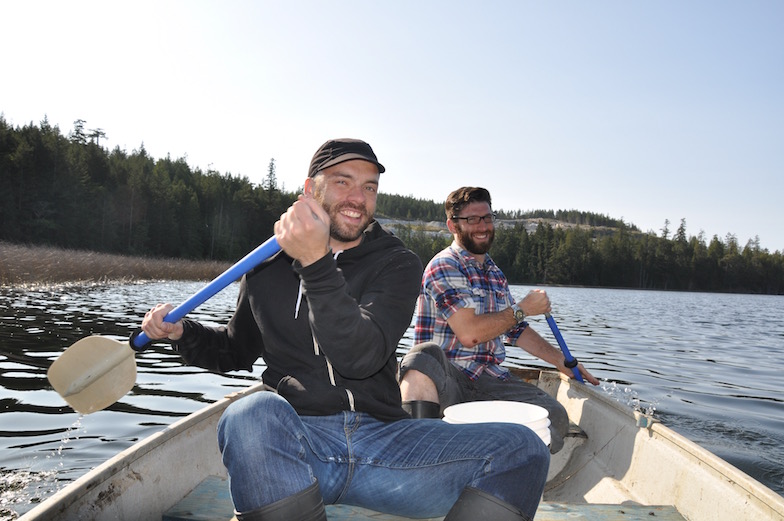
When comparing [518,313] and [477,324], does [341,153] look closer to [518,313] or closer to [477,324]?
[477,324]

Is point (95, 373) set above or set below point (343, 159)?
below

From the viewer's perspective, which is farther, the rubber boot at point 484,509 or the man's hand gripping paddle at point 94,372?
the man's hand gripping paddle at point 94,372

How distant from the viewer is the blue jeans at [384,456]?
6.13 ft

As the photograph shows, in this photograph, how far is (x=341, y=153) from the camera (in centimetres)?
247

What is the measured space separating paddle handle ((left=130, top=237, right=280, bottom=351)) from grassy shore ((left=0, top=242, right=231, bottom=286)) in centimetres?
1863

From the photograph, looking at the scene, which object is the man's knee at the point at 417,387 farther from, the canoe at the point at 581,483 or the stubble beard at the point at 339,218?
the stubble beard at the point at 339,218

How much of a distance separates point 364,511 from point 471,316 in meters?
2.00

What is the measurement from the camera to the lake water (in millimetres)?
5363

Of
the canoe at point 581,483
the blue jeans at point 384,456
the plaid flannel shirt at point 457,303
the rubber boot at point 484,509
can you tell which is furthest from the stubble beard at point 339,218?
the plaid flannel shirt at point 457,303

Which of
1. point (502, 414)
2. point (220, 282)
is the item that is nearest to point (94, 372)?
point (220, 282)

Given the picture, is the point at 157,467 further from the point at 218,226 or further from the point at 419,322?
the point at 218,226

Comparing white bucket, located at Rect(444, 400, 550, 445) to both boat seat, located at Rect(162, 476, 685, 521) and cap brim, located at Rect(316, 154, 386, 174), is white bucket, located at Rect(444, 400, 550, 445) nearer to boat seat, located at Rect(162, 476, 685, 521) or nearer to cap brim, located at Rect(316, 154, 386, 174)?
boat seat, located at Rect(162, 476, 685, 521)

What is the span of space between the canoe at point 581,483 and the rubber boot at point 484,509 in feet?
2.44

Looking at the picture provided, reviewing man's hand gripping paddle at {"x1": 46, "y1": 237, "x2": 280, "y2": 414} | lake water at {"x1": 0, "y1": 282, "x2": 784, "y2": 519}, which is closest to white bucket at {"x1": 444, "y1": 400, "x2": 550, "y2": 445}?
man's hand gripping paddle at {"x1": 46, "y1": 237, "x2": 280, "y2": 414}
